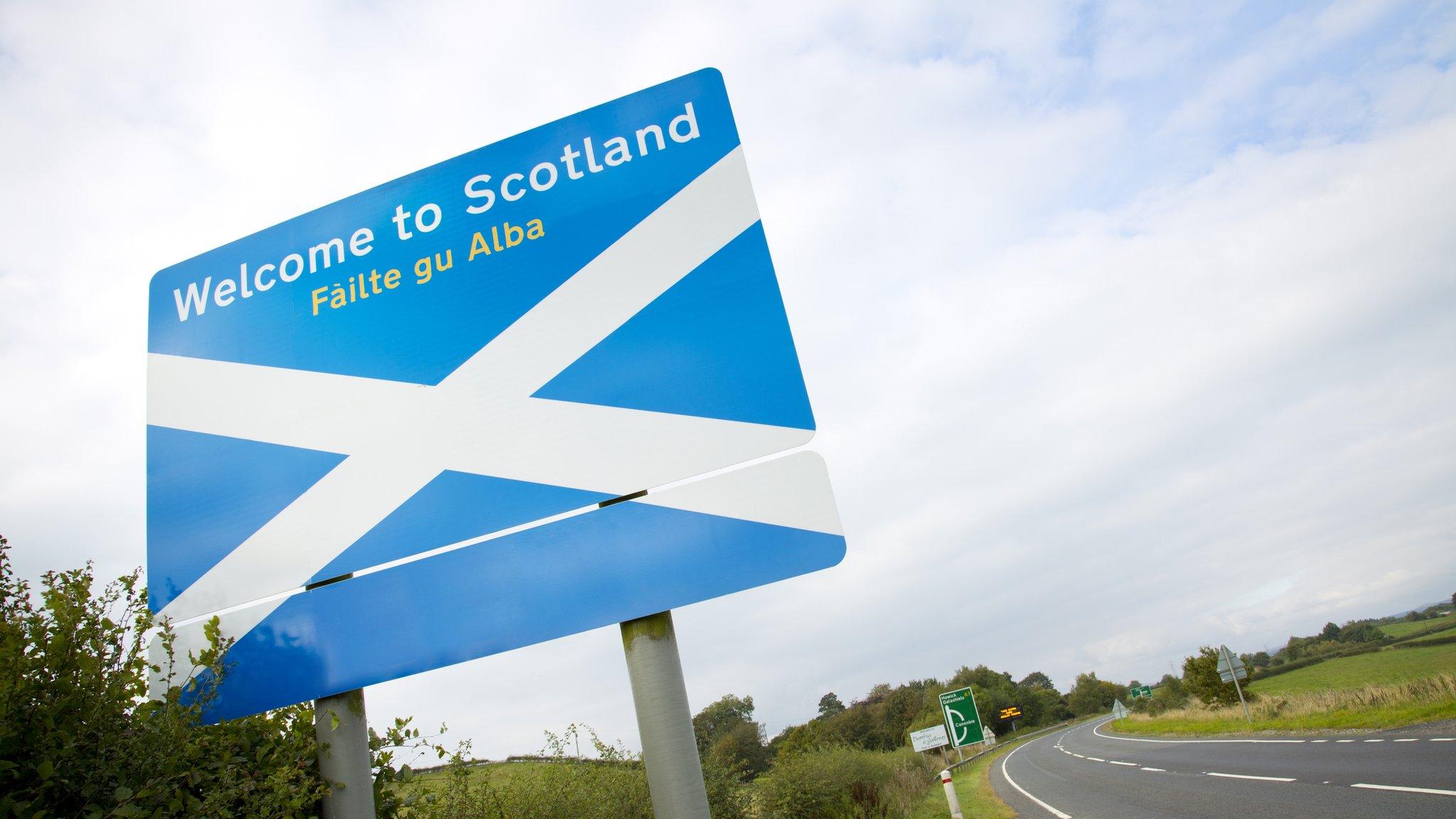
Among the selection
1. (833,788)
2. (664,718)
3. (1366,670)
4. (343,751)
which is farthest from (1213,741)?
(343,751)

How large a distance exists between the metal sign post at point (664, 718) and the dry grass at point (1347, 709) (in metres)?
21.7

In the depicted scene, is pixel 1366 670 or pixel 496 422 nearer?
pixel 496 422

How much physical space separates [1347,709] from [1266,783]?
415 inches

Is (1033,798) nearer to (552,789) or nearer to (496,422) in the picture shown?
(552,789)

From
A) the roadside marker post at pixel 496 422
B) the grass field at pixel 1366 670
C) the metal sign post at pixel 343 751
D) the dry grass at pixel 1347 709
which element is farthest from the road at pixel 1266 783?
the metal sign post at pixel 343 751

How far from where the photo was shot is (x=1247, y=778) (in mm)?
15016

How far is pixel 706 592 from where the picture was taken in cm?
174

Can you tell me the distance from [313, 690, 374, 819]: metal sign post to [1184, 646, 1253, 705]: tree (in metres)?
43.8

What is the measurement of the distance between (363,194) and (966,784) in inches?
1367

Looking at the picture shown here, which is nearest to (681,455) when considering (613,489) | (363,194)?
(613,489)

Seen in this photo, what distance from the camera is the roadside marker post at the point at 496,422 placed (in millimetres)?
1787

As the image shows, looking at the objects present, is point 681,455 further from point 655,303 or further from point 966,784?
point 966,784

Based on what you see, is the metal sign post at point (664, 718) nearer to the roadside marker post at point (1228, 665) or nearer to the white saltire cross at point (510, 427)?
the white saltire cross at point (510, 427)

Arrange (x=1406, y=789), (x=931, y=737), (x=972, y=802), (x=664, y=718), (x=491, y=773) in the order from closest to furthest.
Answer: (x=664, y=718), (x=491, y=773), (x=1406, y=789), (x=931, y=737), (x=972, y=802)
